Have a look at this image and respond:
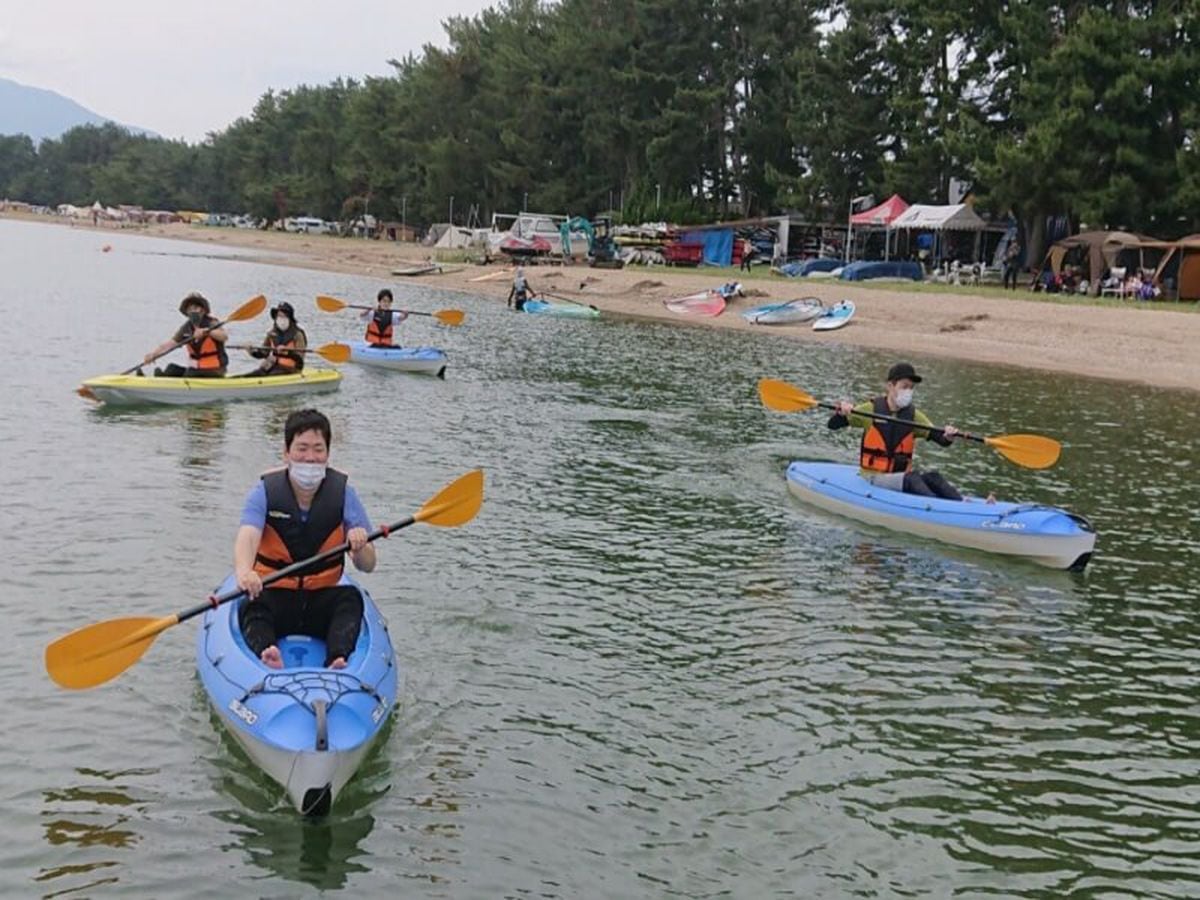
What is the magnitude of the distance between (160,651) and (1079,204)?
3295 centimetres

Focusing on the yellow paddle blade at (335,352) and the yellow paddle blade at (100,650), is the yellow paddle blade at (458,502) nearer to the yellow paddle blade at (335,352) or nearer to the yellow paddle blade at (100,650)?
the yellow paddle blade at (100,650)

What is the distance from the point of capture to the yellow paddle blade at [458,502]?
7754mm

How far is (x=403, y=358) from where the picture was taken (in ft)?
68.2

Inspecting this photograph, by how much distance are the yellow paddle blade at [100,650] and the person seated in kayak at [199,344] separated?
34.2ft

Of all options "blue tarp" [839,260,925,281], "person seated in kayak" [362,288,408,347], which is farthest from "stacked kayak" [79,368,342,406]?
"blue tarp" [839,260,925,281]

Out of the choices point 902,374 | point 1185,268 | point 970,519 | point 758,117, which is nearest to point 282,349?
point 902,374

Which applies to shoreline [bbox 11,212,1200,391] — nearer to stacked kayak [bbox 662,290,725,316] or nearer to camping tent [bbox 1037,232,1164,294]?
stacked kayak [bbox 662,290,725,316]

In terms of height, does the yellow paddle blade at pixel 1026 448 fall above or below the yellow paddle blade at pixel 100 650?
above

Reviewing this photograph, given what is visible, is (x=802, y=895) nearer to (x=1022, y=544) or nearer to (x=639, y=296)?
(x=1022, y=544)

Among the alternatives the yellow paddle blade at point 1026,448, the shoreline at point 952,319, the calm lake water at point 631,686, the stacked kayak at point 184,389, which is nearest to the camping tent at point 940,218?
the shoreline at point 952,319

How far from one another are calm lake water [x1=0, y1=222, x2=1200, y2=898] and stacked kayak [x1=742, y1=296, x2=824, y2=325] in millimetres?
18112

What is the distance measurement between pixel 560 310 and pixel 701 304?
4734mm

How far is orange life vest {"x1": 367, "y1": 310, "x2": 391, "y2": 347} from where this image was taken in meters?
21.1

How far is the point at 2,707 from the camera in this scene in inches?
264
